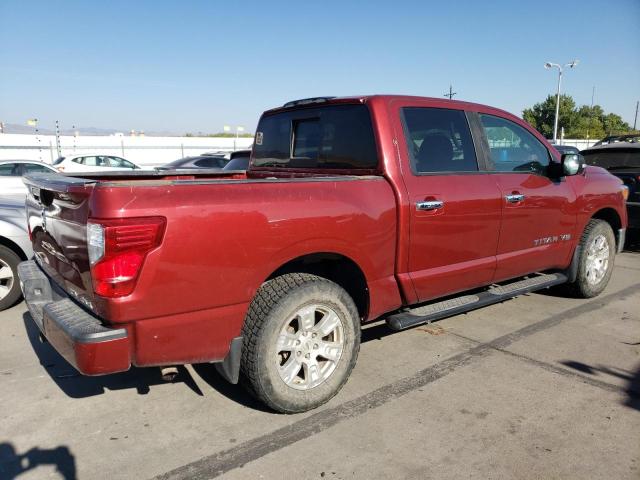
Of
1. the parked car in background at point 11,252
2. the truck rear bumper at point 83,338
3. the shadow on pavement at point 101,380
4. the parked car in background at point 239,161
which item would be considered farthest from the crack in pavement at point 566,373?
the parked car in background at point 239,161

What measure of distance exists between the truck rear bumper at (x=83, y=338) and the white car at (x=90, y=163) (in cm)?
1515

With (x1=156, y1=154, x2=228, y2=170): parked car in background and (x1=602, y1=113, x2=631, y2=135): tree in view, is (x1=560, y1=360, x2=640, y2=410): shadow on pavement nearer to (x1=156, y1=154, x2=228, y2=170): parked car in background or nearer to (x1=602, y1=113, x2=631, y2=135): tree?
(x1=156, y1=154, x2=228, y2=170): parked car in background

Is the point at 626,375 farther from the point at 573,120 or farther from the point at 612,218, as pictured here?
the point at 573,120

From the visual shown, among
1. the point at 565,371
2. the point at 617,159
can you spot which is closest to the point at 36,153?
the point at 617,159

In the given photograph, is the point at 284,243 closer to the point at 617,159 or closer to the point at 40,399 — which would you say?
the point at 40,399

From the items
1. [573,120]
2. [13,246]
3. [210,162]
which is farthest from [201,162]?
[573,120]

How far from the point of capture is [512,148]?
4512 mm

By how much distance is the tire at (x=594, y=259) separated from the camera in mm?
5211

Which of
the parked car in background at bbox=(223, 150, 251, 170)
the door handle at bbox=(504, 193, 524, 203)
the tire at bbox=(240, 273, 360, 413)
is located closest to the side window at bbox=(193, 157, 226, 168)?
the parked car in background at bbox=(223, 150, 251, 170)

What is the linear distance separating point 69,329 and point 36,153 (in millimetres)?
28254

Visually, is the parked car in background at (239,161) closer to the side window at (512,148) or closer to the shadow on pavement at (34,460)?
the side window at (512,148)

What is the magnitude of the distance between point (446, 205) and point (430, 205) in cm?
18

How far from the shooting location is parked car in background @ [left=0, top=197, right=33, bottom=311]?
495 centimetres

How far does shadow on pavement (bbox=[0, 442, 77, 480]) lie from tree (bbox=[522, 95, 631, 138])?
67.8 metres
